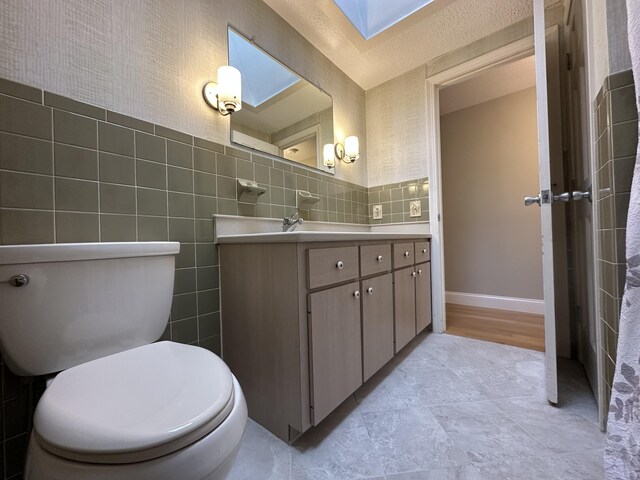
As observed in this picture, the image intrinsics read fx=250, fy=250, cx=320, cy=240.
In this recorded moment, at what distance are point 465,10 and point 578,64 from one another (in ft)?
2.39

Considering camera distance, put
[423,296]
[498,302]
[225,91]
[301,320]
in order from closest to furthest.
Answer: [301,320]
[225,91]
[423,296]
[498,302]

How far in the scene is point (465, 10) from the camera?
1559 mm

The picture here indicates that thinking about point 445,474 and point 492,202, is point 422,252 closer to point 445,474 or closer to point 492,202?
point 445,474

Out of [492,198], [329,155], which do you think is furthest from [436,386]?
[492,198]

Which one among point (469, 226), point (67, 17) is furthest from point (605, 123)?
point (469, 226)

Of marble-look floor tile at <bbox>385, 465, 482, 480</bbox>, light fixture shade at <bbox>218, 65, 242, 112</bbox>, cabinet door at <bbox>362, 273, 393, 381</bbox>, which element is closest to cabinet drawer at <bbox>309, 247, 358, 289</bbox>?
cabinet door at <bbox>362, 273, 393, 381</bbox>

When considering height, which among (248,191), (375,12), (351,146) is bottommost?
(248,191)

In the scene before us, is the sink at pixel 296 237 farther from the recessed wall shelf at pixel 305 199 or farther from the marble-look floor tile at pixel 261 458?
the marble-look floor tile at pixel 261 458

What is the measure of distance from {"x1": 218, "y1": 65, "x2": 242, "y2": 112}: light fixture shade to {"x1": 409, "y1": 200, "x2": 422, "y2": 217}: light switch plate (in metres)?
1.48

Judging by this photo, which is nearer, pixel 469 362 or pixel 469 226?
pixel 469 362

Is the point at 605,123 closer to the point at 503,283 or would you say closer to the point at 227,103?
the point at 227,103

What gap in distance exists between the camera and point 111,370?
0.64 m

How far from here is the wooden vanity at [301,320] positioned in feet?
2.86

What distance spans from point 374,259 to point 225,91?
3.55 ft
